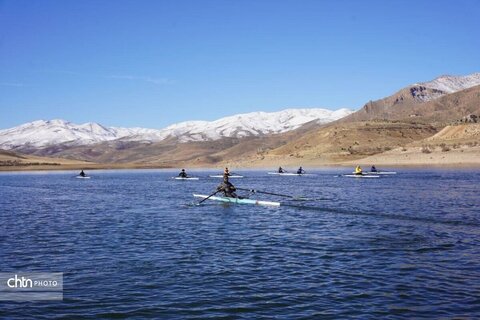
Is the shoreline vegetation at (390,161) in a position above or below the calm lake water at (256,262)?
above

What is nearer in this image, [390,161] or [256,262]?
[256,262]

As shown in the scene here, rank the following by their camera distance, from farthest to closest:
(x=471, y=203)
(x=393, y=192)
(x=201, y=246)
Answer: (x=393, y=192) → (x=471, y=203) → (x=201, y=246)

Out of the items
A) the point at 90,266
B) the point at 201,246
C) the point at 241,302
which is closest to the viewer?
the point at 241,302

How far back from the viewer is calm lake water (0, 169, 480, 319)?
1276cm

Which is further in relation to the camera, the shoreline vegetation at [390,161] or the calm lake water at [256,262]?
the shoreline vegetation at [390,161]

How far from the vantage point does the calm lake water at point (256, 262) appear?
502 inches

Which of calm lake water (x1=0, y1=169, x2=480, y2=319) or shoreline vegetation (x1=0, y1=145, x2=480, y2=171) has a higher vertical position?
shoreline vegetation (x1=0, y1=145, x2=480, y2=171)

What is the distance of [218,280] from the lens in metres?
15.3

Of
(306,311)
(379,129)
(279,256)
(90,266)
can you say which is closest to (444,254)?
(279,256)

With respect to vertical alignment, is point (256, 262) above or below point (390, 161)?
below

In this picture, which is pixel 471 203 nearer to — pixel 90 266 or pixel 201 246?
pixel 201 246

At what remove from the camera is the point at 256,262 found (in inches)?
692

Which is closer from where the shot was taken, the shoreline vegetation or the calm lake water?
the calm lake water

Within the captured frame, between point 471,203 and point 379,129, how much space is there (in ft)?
445
